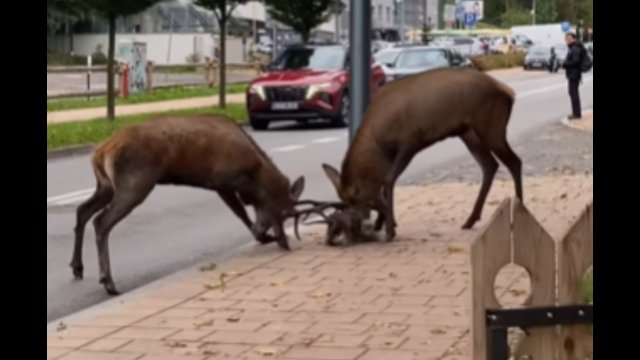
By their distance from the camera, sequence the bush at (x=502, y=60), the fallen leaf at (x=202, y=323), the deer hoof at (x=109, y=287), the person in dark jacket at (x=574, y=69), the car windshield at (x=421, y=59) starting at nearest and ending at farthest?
1. the fallen leaf at (x=202, y=323)
2. the deer hoof at (x=109, y=287)
3. the person in dark jacket at (x=574, y=69)
4. the car windshield at (x=421, y=59)
5. the bush at (x=502, y=60)

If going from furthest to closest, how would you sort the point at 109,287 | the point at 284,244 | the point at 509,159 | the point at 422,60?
the point at 422,60 < the point at 509,159 < the point at 284,244 < the point at 109,287

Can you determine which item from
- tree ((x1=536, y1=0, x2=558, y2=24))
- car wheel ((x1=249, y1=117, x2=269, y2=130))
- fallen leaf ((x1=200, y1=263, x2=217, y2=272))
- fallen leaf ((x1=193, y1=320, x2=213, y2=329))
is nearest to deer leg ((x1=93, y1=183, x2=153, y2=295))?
fallen leaf ((x1=200, y1=263, x2=217, y2=272))

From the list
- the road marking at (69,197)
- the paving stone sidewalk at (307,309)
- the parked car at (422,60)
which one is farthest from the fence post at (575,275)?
the parked car at (422,60)

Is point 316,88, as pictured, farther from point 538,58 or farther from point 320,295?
point 538,58

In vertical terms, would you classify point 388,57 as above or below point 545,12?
below

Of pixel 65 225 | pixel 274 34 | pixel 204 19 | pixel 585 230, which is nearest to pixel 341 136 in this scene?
pixel 65 225

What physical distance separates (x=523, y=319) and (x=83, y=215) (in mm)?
5894

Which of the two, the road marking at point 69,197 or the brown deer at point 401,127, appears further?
the road marking at point 69,197

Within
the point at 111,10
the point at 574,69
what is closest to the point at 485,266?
the point at 111,10

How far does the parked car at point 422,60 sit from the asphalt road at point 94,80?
339 inches

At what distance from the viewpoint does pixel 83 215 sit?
1027cm

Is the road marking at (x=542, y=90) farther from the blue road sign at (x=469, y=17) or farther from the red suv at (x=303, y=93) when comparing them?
the blue road sign at (x=469, y=17)

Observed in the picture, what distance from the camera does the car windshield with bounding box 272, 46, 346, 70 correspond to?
2839 centimetres

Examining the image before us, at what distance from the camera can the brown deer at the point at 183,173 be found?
32.3ft
